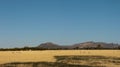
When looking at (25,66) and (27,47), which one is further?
(27,47)

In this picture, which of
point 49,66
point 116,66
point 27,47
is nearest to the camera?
point 49,66

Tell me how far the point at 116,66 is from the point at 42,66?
960 cm

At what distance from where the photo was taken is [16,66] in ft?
131

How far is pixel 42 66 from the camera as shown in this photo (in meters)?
39.1

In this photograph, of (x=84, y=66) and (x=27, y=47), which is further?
(x=27, y=47)

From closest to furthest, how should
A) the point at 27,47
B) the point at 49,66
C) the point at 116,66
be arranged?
the point at 49,66 → the point at 116,66 → the point at 27,47

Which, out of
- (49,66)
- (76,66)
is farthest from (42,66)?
(76,66)

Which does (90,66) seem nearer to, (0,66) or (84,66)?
(84,66)

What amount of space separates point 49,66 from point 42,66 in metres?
1.00

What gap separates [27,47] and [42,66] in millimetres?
86676

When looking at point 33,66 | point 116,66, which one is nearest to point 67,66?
point 33,66

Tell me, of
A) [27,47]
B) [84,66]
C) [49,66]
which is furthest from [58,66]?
[27,47]

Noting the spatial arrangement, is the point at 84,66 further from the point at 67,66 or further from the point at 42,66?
the point at 42,66

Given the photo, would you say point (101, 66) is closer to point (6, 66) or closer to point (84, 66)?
point (84, 66)
